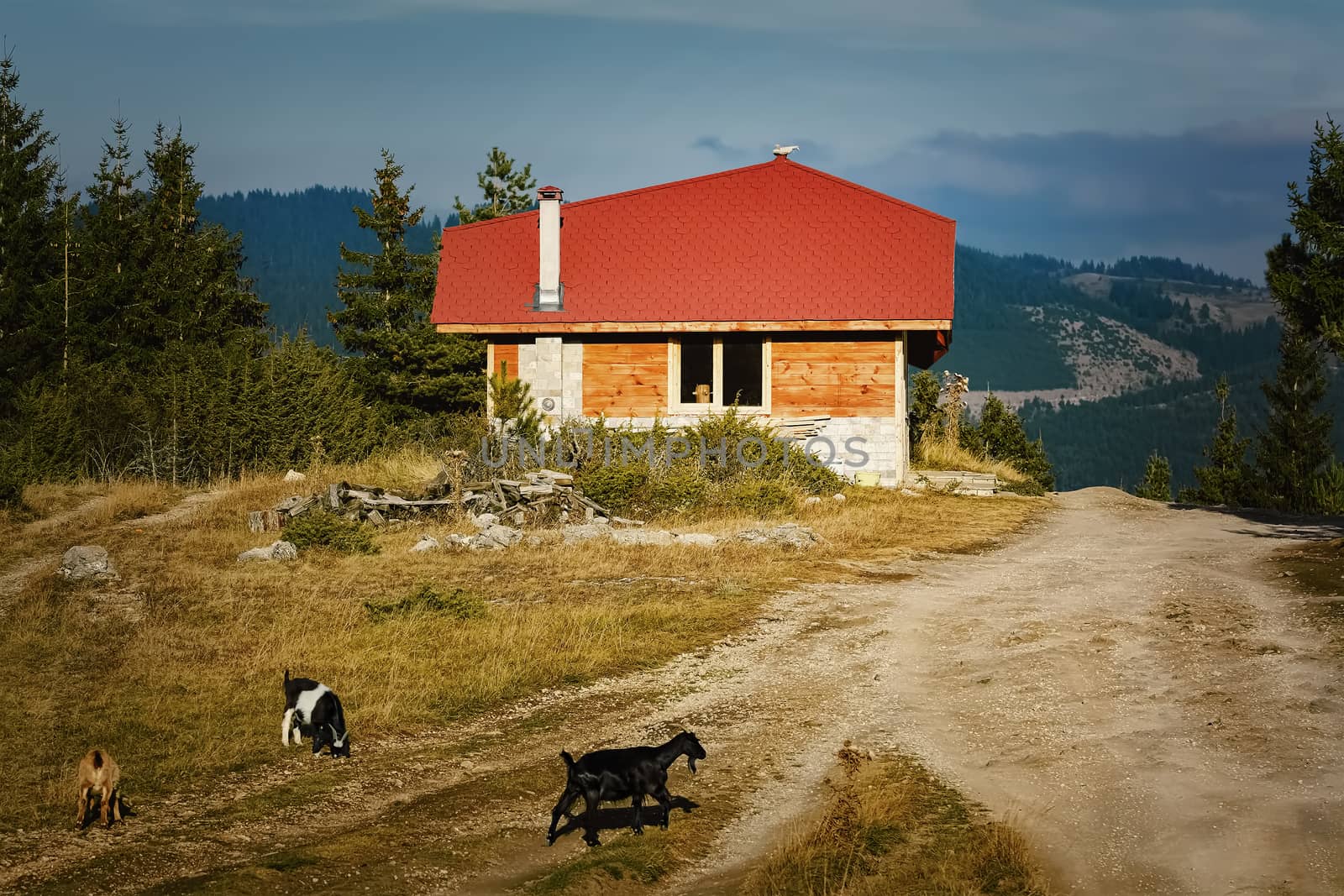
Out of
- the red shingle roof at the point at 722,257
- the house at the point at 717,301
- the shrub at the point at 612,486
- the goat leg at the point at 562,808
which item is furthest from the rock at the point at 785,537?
the goat leg at the point at 562,808

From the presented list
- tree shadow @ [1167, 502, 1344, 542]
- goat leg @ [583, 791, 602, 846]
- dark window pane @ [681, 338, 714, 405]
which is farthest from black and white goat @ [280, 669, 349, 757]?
dark window pane @ [681, 338, 714, 405]

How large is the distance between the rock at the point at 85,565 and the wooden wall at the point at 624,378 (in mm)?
11181

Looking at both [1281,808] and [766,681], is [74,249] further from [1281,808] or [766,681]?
[1281,808]

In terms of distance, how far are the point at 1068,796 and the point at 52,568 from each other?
1351 centimetres

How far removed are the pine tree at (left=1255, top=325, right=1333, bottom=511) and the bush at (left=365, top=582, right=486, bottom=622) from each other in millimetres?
36145

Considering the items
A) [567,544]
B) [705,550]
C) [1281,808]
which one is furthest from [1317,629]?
[567,544]

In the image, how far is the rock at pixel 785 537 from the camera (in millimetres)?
17359

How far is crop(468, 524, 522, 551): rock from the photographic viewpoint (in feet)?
56.4

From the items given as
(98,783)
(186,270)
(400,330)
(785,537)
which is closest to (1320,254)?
(785,537)

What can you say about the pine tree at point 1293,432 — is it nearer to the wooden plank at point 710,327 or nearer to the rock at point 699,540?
the wooden plank at point 710,327

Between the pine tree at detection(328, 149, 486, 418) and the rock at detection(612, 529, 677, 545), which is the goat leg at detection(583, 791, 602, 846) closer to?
the rock at detection(612, 529, 677, 545)

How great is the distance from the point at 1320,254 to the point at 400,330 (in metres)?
23.9

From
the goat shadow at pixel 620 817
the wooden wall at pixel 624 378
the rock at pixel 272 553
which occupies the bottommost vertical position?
the goat shadow at pixel 620 817

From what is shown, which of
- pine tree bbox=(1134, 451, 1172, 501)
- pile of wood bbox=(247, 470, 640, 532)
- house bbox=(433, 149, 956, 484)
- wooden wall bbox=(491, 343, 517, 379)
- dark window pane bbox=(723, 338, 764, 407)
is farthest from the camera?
pine tree bbox=(1134, 451, 1172, 501)
